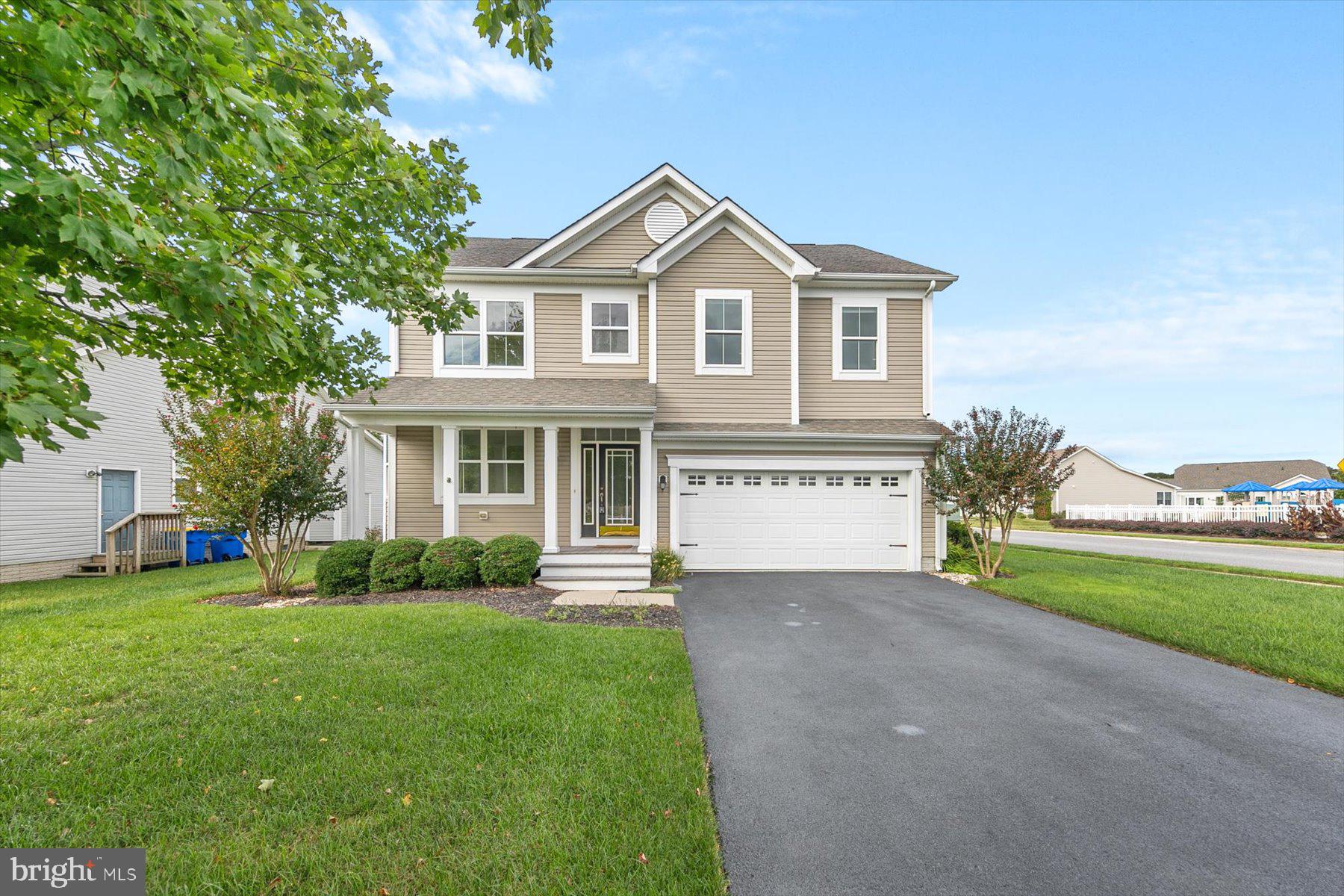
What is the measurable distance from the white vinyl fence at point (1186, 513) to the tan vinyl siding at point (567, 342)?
94.2 feet

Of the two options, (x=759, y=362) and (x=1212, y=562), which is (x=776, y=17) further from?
(x=1212, y=562)

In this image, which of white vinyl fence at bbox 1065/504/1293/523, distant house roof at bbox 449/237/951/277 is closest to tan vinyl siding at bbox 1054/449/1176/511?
white vinyl fence at bbox 1065/504/1293/523

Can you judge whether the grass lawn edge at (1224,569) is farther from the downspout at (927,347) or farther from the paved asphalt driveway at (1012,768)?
the paved asphalt driveway at (1012,768)

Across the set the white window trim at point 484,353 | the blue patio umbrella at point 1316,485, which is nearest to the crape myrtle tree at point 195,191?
the white window trim at point 484,353

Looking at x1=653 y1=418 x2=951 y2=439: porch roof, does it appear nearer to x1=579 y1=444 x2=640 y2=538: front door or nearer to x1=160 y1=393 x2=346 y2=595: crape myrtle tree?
x1=579 y1=444 x2=640 y2=538: front door

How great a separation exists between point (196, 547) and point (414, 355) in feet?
28.0

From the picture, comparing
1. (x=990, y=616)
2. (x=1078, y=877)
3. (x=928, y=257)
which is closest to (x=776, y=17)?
(x=928, y=257)

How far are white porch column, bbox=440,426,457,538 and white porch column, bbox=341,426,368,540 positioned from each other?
5.62m

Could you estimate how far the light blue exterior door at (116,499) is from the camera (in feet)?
42.2

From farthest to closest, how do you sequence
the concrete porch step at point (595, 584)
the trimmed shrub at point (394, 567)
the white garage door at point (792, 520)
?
1. the white garage door at point (792, 520)
2. the concrete porch step at point (595, 584)
3. the trimmed shrub at point (394, 567)

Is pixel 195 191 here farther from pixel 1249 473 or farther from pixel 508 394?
pixel 1249 473

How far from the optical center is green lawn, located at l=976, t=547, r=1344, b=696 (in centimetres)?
585

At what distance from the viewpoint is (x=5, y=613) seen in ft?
25.0

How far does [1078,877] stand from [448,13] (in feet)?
23.2
